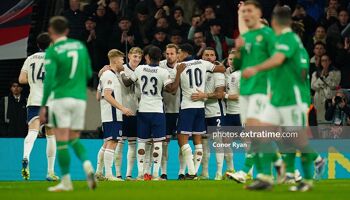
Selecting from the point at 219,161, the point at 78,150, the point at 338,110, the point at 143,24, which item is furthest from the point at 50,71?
the point at 143,24

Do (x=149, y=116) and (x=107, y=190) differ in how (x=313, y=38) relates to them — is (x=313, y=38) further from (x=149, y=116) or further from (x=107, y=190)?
(x=107, y=190)

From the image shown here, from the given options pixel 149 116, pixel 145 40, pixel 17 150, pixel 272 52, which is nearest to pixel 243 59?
pixel 272 52

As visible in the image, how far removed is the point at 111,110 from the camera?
19.6m

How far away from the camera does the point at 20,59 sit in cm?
2511

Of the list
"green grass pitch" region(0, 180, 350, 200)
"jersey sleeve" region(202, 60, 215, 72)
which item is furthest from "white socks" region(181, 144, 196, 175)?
"green grass pitch" region(0, 180, 350, 200)

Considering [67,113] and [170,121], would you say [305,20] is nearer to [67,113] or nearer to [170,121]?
[170,121]

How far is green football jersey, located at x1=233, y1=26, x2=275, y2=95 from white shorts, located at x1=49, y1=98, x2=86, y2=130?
7.41ft

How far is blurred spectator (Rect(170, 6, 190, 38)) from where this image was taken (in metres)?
24.9

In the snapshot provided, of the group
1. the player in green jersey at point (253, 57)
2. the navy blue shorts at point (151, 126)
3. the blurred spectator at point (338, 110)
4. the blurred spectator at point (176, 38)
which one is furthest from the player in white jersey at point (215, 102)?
the player in green jersey at point (253, 57)

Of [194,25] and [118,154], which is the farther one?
[194,25]

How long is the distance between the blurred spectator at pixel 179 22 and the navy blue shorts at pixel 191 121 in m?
5.23

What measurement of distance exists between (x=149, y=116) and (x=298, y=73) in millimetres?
6299

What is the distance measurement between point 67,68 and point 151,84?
5.90 meters

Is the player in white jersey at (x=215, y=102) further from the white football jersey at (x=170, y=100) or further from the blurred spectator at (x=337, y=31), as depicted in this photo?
the blurred spectator at (x=337, y=31)
